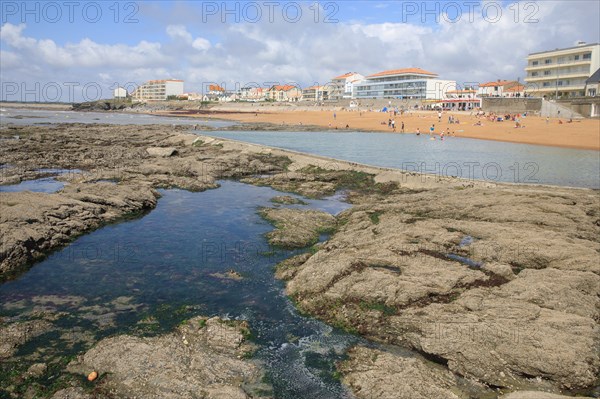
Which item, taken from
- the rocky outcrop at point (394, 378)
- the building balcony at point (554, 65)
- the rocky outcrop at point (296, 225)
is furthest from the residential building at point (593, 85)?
the rocky outcrop at point (394, 378)

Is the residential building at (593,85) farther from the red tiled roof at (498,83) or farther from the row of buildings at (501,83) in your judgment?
the red tiled roof at (498,83)

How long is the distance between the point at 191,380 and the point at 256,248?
8.13 metres

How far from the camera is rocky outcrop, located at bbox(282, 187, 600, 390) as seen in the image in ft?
27.9

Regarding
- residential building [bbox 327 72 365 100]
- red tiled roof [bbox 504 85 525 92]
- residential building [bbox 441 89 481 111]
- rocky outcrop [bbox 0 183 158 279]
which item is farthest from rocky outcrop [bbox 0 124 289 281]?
residential building [bbox 327 72 365 100]

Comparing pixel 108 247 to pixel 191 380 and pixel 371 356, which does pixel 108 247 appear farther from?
pixel 371 356

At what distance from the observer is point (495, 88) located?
12800 cm

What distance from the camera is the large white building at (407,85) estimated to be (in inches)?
5389

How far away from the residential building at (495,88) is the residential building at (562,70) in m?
28.8

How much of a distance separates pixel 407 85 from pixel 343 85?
5036 cm

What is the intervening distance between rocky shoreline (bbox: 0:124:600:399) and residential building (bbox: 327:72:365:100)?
163m

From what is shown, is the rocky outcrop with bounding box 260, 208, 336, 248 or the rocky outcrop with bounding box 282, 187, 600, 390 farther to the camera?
the rocky outcrop with bounding box 260, 208, 336, 248

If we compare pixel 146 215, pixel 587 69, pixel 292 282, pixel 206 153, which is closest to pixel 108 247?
pixel 146 215

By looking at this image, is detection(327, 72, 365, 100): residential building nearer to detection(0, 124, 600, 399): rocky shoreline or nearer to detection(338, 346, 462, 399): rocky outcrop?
detection(0, 124, 600, 399): rocky shoreline

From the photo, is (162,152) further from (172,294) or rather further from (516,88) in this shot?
(516,88)
